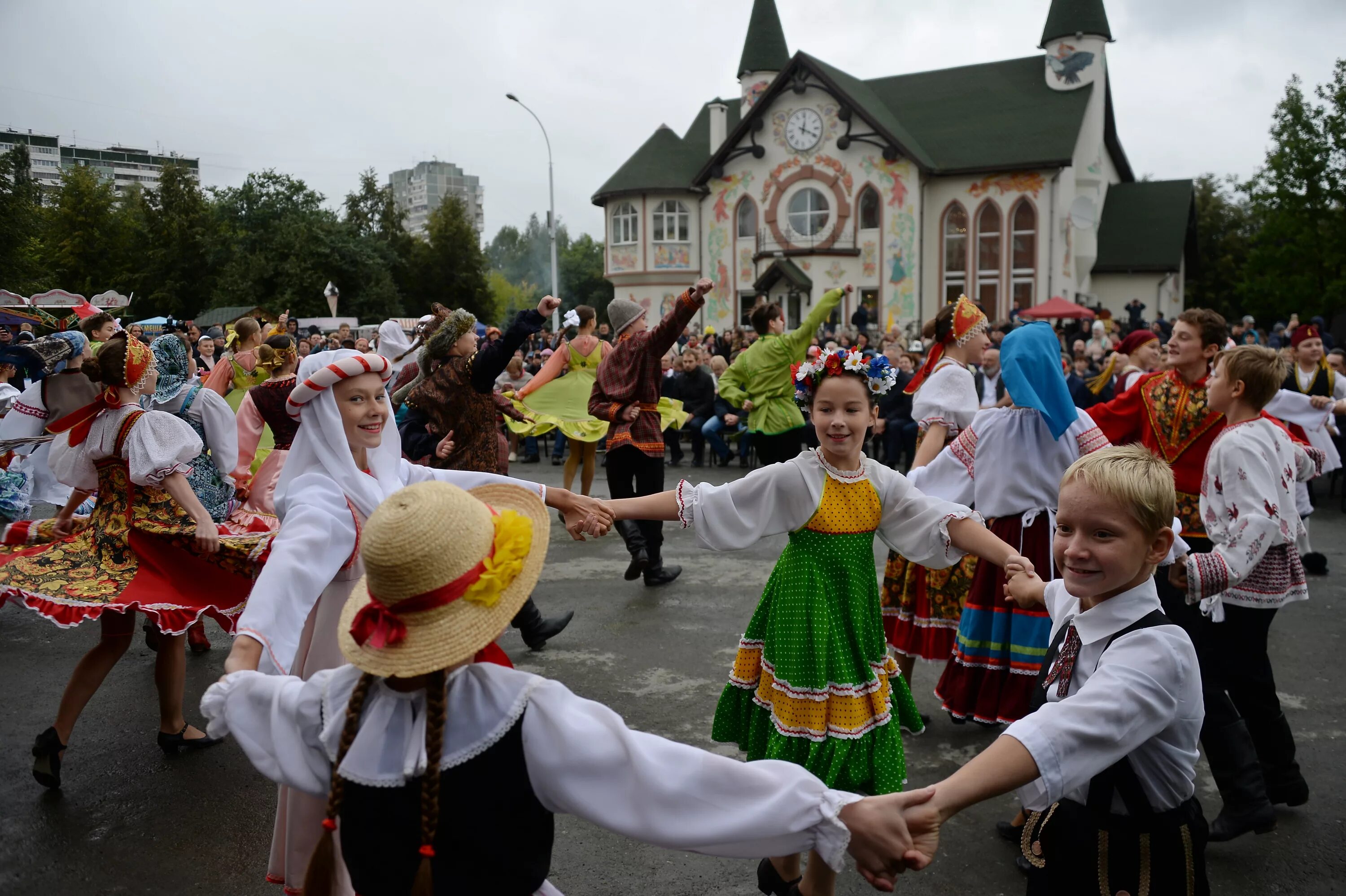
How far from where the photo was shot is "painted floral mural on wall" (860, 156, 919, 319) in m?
33.7

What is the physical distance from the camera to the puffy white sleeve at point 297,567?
272 cm

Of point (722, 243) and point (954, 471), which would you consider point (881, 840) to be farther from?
point (722, 243)

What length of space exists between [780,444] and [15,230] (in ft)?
91.2

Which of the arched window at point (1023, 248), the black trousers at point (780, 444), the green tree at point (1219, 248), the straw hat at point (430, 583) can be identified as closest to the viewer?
the straw hat at point (430, 583)

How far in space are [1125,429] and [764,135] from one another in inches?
1295

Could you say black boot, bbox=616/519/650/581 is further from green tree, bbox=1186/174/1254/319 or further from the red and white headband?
green tree, bbox=1186/174/1254/319

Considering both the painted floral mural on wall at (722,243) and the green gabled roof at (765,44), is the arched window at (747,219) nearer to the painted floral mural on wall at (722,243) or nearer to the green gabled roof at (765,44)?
the painted floral mural on wall at (722,243)

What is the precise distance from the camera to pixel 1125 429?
5.17m

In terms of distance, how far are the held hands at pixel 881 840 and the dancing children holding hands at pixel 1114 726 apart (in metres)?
0.14

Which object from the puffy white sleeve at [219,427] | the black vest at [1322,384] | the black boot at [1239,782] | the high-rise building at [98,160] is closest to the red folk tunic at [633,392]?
the puffy white sleeve at [219,427]

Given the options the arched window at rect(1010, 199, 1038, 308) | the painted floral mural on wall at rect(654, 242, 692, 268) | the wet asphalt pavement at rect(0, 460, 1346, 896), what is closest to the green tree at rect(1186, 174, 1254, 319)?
the arched window at rect(1010, 199, 1038, 308)

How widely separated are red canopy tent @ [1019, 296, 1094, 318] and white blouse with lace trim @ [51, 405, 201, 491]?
24.3m

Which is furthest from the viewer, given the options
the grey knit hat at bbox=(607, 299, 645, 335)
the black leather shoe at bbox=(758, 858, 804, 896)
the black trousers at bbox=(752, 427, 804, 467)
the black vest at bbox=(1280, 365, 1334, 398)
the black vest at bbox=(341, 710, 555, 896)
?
the black trousers at bbox=(752, 427, 804, 467)

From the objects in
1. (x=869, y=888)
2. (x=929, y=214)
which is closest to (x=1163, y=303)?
(x=929, y=214)
